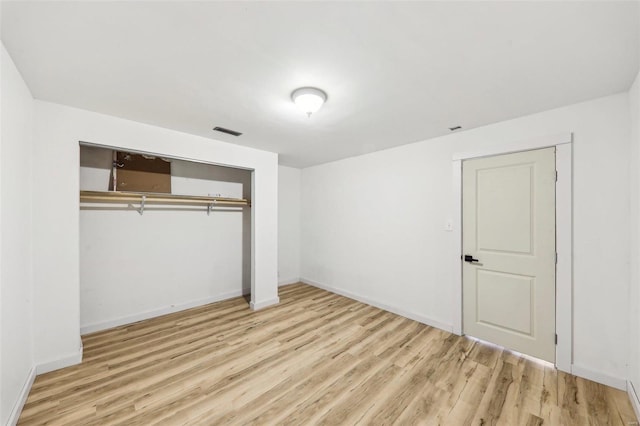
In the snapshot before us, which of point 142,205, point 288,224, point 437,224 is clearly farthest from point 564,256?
point 142,205

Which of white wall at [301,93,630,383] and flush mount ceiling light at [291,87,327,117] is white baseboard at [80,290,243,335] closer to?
white wall at [301,93,630,383]

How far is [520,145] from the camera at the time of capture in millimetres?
2492

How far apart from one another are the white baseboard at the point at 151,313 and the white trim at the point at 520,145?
398 centimetres

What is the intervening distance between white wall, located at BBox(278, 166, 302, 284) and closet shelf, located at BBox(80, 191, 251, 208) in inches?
41.6

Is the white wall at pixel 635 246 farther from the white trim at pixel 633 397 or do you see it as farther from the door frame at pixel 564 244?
the door frame at pixel 564 244

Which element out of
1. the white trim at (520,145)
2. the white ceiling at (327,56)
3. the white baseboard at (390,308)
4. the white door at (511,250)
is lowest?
the white baseboard at (390,308)

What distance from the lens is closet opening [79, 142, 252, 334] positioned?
9.71ft

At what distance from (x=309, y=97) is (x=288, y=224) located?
3403 millimetres

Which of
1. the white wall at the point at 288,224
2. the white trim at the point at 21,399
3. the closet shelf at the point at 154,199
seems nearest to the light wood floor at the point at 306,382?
the white trim at the point at 21,399

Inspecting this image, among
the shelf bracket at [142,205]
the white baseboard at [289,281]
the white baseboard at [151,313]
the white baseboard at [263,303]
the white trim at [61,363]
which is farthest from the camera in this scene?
the white baseboard at [289,281]

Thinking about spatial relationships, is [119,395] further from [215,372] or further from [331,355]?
[331,355]

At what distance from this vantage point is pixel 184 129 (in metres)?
2.92

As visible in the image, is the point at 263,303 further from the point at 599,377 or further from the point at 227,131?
the point at 599,377

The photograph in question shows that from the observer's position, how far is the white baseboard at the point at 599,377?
200 cm
